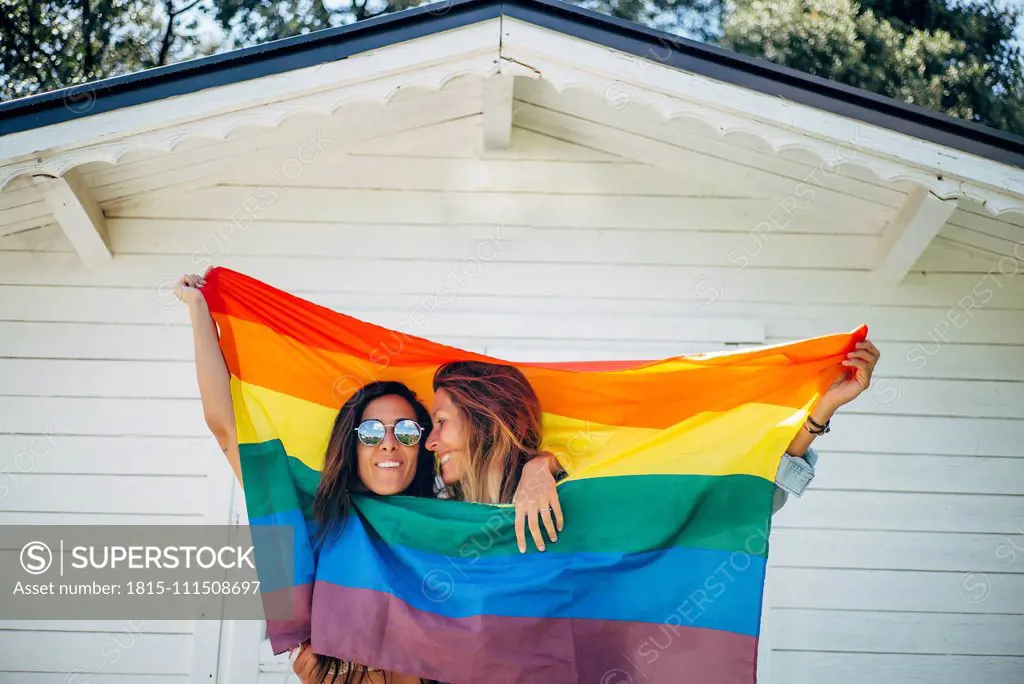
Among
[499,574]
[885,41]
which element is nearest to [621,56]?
[499,574]

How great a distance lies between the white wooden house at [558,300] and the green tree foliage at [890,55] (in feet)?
23.8

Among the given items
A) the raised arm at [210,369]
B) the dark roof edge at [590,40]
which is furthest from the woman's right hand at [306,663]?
the dark roof edge at [590,40]

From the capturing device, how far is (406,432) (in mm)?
4355

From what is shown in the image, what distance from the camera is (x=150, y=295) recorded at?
563 cm

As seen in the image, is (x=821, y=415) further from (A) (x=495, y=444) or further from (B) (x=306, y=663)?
(B) (x=306, y=663)

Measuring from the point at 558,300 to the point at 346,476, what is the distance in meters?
1.75

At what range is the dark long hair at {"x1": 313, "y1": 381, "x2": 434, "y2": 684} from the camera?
164 inches

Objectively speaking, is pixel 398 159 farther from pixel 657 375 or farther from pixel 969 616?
pixel 969 616

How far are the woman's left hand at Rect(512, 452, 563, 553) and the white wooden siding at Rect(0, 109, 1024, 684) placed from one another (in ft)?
4.46

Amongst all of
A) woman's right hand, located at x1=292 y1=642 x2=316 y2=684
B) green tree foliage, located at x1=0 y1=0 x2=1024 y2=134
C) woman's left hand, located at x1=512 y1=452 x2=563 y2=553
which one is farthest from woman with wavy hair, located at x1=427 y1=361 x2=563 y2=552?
green tree foliage, located at x1=0 y1=0 x2=1024 y2=134

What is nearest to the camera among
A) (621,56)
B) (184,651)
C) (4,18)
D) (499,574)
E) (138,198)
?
(499,574)

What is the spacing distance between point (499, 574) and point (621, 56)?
2308mm

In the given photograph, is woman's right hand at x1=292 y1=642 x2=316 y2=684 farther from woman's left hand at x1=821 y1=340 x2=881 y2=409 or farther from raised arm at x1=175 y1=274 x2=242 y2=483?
woman's left hand at x1=821 y1=340 x2=881 y2=409

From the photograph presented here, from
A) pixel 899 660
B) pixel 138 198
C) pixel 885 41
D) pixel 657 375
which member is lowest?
pixel 899 660
